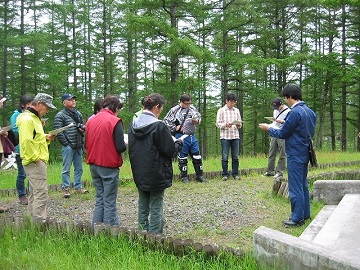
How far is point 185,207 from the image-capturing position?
6.55 metres

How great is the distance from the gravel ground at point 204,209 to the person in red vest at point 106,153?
0.81 m

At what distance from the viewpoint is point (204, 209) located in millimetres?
6379

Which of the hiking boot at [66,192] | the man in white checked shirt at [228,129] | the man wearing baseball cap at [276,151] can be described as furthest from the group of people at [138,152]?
the man in white checked shirt at [228,129]

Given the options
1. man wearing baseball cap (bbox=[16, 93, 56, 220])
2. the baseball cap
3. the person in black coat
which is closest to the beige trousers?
man wearing baseball cap (bbox=[16, 93, 56, 220])

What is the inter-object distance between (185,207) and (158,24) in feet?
28.7

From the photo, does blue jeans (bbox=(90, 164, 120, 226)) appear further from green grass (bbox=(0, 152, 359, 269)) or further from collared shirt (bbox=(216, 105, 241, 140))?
collared shirt (bbox=(216, 105, 241, 140))

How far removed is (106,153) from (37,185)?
1109mm

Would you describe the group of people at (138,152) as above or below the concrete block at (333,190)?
above

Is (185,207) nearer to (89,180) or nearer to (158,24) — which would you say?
(89,180)

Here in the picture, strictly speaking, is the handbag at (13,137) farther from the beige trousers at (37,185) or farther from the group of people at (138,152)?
the beige trousers at (37,185)

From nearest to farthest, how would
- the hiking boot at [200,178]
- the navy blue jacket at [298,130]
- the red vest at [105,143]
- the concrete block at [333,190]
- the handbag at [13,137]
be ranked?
the red vest at [105,143], the navy blue jacket at [298,130], the concrete block at [333,190], the handbag at [13,137], the hiking boot at [200,178]

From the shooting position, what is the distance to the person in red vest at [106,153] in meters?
4.71

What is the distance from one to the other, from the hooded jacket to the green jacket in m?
1.39

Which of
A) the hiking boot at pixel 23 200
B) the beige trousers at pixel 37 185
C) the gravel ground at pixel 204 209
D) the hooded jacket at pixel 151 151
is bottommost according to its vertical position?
the gravel ground at pixel 204 209
